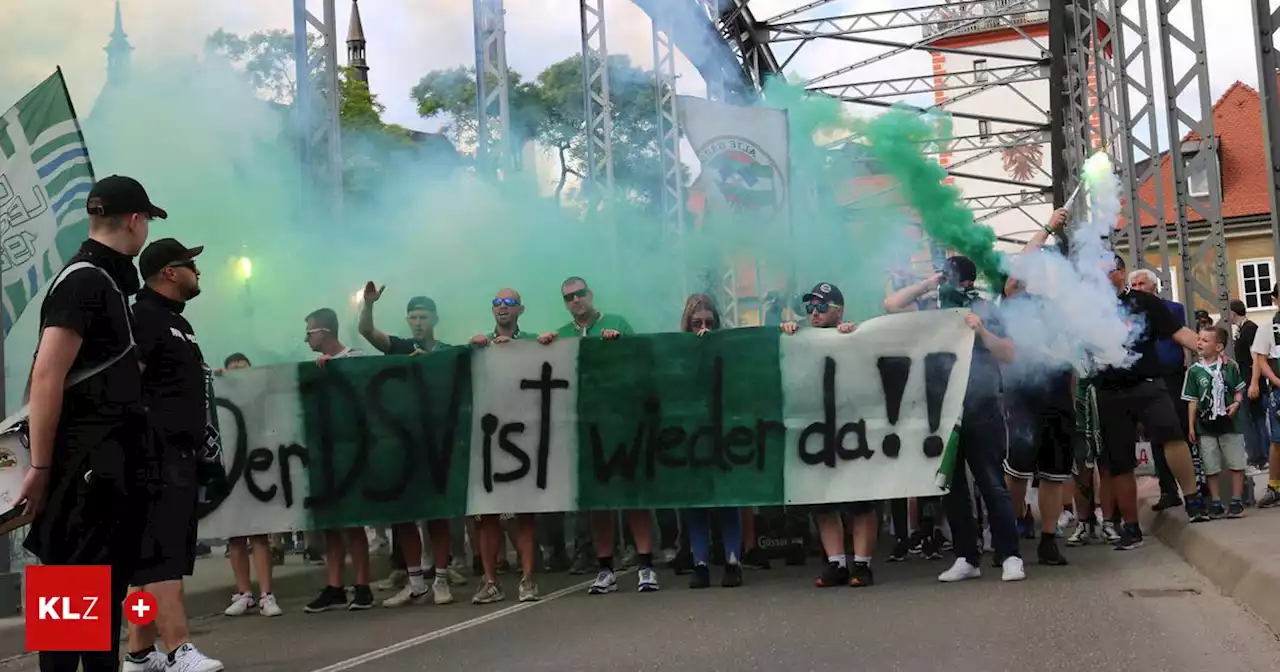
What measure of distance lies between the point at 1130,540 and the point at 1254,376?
2731 mm

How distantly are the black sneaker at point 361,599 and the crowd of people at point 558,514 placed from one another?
2 cm

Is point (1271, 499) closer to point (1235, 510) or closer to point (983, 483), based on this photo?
A: point (1235, 510)

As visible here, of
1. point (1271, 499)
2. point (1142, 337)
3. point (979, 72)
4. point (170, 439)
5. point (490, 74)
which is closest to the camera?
point (170, 439)

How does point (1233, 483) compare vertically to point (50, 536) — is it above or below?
below

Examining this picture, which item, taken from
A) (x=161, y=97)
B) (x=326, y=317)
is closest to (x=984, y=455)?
(x=326, y=317)

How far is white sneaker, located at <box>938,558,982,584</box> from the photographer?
7793 millimetres

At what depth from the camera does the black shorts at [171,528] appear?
15.0ft

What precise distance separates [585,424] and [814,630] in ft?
8.43

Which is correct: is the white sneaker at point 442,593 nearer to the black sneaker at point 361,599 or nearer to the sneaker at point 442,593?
the sneaker at point 442,593

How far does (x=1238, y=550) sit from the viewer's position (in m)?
7.13

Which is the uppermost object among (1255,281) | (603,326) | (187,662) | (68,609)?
(1255,281)

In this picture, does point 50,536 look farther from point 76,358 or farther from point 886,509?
point 886,509

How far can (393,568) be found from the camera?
31.1 feet

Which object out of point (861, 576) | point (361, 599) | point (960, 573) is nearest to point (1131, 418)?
point (960, 573)
